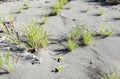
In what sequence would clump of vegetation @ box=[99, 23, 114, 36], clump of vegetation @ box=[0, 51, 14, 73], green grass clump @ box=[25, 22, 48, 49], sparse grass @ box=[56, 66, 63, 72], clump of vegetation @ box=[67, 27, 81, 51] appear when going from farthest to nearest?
clump of vegetation @ box=[99, 23, 114, 36] → clump of vegetation @ box=[67, 27, 81, 51] → green grass clump @ box=[25, 22, 48, 49] → sparse grass @ box=[56, 66, 63, 72] → clump of vegetation @ box=[0, 51, 14, 73]

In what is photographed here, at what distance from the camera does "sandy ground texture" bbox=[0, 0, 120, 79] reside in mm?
3316

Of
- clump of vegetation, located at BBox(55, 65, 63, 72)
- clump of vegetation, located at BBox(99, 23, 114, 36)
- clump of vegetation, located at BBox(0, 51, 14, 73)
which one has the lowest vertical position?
clump of vegetation, located at BBox(55, 65, 63, 72)

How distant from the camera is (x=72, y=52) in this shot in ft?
12.7

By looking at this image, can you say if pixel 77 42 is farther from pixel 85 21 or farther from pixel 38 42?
pixel 85 21

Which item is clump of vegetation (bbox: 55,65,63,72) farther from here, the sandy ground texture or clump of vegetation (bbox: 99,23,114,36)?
clump of vegetation (bbox: 99,23,114,36)

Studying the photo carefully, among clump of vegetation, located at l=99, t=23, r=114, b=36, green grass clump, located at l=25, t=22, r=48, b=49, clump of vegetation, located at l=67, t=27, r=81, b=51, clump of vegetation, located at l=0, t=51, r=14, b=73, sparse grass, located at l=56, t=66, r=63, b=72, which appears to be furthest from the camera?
clump of vegetation, located at l=99, t=23, r=114, b=36

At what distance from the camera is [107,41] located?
13.8ft

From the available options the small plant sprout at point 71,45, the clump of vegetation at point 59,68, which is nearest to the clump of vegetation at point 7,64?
the clump of vegetation at point 59,68

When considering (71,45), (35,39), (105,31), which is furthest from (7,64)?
(105,31)

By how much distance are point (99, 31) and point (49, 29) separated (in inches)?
39.1

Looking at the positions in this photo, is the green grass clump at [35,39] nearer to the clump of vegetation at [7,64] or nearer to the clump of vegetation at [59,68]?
the clump of vegetation at [7,64]

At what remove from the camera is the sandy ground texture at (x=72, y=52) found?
3316mm

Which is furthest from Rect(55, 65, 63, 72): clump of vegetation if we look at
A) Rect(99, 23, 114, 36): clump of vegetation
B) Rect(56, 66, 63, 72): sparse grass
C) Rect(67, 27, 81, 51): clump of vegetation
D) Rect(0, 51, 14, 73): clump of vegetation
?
Rect(99, 23, 114, 36): clump of vegetation

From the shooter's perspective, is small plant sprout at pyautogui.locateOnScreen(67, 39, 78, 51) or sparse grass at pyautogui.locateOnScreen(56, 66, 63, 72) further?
small plant sprout at pyautogui.locateOnScreen(67, 39, 78, 51)
